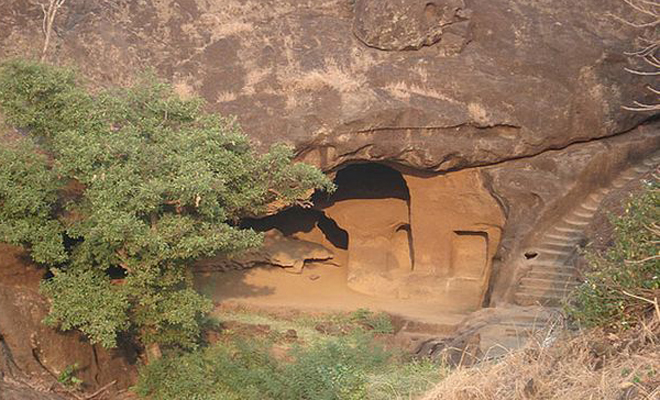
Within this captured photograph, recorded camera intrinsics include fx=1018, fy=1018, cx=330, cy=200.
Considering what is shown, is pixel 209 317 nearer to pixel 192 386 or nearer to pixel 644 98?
pixel 192 386

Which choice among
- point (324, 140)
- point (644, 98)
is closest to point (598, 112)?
point (644, 98)

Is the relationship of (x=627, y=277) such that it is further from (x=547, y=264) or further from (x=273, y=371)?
(x=547, y=264)

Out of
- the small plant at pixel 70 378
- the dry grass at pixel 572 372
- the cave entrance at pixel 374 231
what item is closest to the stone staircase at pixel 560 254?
the cave entrance at pixel 374 231

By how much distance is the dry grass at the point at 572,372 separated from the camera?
281 inches

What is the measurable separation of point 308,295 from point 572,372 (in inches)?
347

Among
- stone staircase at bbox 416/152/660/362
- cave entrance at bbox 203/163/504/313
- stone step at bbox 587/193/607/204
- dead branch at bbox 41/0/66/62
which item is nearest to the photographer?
stone staircase at bbox 416/152/660/362

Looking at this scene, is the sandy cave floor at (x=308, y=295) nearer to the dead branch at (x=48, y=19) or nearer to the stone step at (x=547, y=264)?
the stone step at (x=547, y=264)

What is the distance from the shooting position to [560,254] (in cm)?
1405

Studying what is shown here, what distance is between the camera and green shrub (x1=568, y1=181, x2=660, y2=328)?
8.05m

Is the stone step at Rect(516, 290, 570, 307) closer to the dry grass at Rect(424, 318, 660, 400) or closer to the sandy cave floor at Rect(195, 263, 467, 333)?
the sandy cave floor at Rect(195, 263, 467, 333)

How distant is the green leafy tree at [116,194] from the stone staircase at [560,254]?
417cm

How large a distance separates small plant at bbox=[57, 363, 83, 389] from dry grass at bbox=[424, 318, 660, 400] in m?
5.19

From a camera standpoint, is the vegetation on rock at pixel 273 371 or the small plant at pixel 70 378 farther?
the small plant at pixel 70 378

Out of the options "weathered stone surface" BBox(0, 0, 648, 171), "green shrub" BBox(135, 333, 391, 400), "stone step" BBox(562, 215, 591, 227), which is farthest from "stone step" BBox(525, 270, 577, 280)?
"green shrub" BBox(135, 333, 391, 400)
